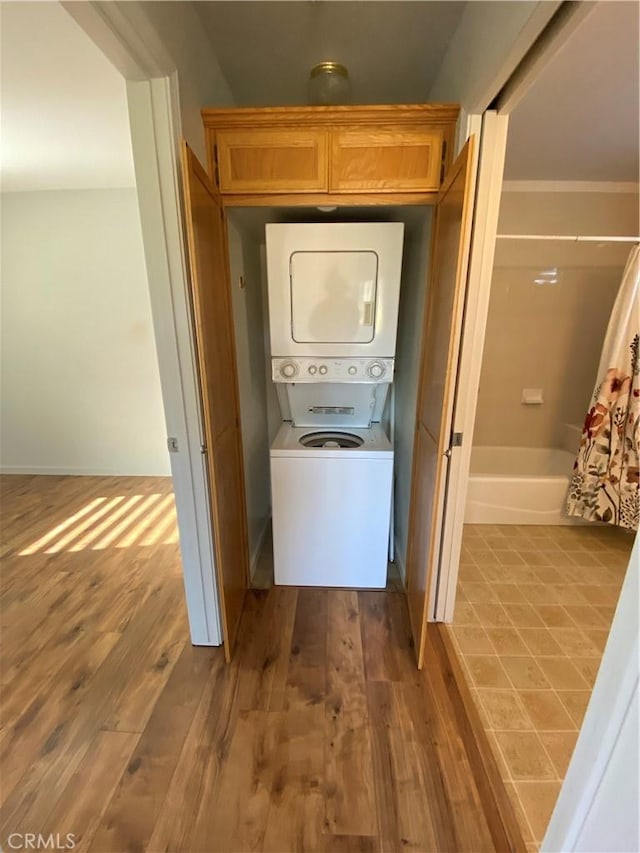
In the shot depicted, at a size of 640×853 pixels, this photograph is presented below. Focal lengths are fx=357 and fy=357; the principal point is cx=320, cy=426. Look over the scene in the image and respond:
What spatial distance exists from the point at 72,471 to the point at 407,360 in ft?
11.5

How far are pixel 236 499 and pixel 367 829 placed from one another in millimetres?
1270

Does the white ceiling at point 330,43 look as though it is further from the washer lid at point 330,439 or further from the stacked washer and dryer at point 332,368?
the washer lid at point 330,439

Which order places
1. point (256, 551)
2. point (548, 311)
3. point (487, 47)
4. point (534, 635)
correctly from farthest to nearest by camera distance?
point (548, 311) → point (256, 551) → point (534, 635) → point (487, 47)

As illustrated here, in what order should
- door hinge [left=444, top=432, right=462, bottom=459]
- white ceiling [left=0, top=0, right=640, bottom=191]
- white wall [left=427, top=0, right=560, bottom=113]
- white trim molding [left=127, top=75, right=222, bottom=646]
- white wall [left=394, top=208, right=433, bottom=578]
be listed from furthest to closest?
1. white wall [left=394, top=208, right=433, bottom=578]
2. door hinge [left=444, top=432, right=462, bottom=459]
3. white ceiling [left=0, top=0, right=640, bottom=191]
4. white trim molding [left=127, top=75, right=222, bottom=646]
5. white wall [left=427, top=0, right=560, bottom=113]

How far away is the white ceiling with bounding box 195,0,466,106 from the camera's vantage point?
4.18 ft

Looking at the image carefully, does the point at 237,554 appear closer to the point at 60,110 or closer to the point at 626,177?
the point at 60,110

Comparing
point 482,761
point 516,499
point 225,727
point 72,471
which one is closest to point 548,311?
point 516,499

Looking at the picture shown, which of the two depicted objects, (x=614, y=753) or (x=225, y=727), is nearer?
(x=614, y=753)

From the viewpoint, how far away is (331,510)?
1.95 m

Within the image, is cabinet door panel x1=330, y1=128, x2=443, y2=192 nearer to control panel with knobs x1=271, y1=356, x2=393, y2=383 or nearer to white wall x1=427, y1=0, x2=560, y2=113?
white wall x1=427, y1=0, x2=560, y2=113

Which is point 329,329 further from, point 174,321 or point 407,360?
point 174,321

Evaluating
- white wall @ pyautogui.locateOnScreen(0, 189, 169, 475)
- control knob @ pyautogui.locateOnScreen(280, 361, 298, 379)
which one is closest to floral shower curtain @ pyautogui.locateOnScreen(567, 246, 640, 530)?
control knob @ pyautogui.locateOnScreen(280, 361, 298, 379)

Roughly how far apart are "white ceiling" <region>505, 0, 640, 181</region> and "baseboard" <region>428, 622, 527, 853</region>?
2.24m

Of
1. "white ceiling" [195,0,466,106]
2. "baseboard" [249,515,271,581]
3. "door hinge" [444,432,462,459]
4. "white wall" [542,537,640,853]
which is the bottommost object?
"baseboard" [249,515,271,581]
